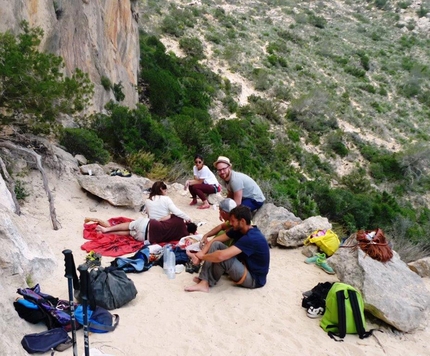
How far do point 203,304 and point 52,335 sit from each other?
5.35 feet

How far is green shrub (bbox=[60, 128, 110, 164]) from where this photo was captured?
26.9ft

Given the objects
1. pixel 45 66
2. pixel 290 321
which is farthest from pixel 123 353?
pixel 45 66

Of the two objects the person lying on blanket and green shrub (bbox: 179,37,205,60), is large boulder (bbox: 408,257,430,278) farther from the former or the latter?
green shrub (bbox: 179,37,205,60)

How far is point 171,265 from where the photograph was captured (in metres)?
4.96

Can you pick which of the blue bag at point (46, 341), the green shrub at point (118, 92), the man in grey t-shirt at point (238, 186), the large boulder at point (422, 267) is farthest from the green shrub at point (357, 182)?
the blue bag at point (46, 341)

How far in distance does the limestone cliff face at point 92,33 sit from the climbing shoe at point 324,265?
6728mm

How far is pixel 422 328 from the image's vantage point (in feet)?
14.6

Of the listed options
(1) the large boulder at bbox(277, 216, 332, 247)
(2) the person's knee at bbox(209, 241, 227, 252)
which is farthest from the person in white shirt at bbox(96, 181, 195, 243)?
(1) the large boulder at bbox(277, 216, 332, 247)

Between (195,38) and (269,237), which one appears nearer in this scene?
(269,237)

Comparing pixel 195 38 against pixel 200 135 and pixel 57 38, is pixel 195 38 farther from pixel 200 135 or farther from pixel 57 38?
pixel 57 38

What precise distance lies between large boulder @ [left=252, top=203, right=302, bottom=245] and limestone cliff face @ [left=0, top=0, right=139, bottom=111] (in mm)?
5570

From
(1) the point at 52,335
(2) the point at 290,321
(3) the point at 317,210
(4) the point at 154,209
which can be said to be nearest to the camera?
(1) the point at 52,335

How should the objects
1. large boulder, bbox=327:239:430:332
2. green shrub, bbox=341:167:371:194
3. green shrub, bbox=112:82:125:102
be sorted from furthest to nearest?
green shrub, bbox=341:167:371:194
green shrub, bbox=112:82:125:102
large boulder, bbox=327:239:430:332

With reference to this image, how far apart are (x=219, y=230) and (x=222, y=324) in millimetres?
1431
